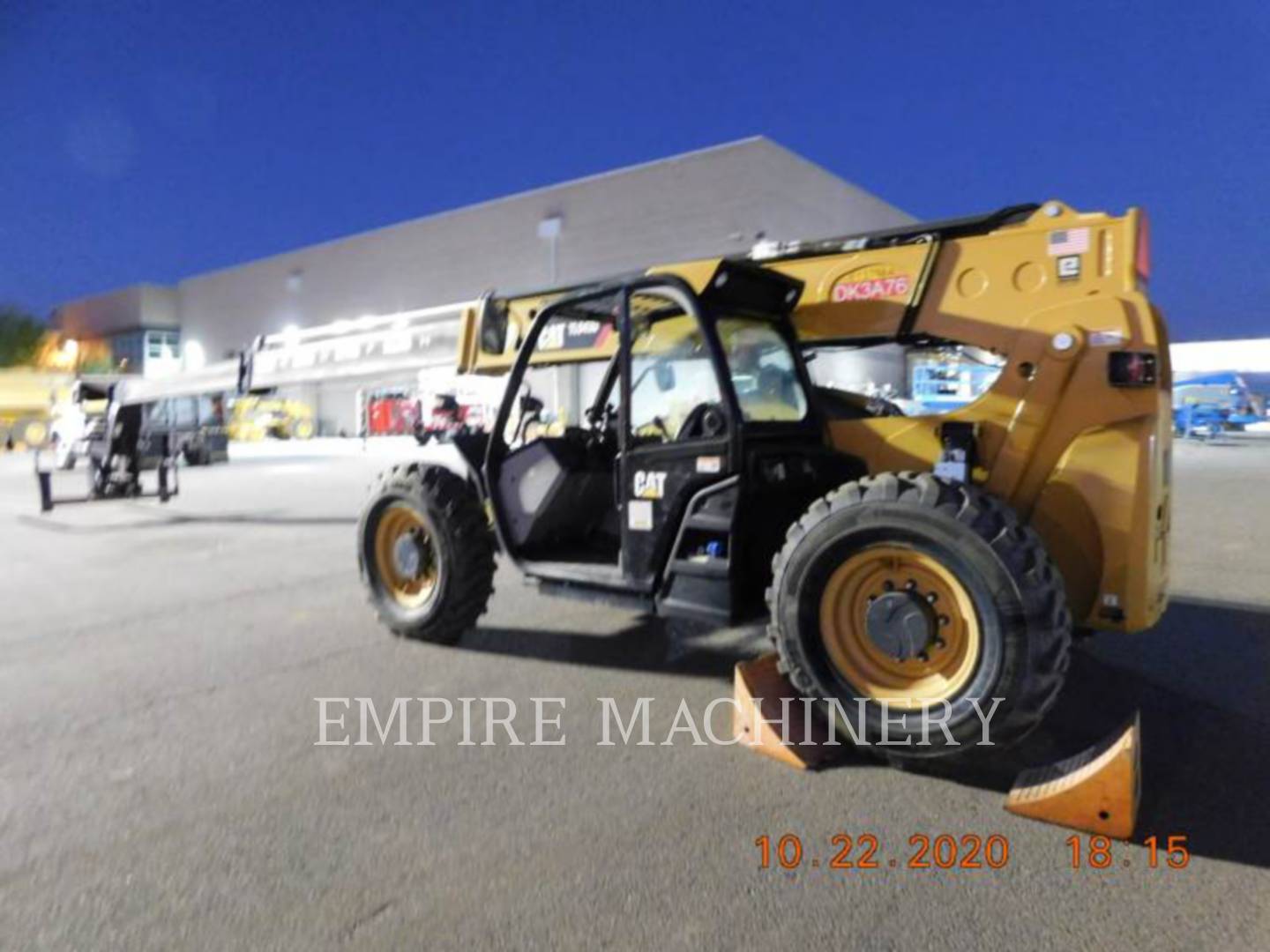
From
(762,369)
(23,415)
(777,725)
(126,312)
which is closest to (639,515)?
(762,369)

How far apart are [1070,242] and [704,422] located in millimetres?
1985

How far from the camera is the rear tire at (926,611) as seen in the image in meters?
3.20

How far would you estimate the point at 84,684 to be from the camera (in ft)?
15.6

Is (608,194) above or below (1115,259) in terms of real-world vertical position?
above

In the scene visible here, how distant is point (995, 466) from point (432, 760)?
297 cm

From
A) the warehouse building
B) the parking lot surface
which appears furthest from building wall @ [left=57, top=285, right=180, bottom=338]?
the parking lot surface

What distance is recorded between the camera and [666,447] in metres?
4.38

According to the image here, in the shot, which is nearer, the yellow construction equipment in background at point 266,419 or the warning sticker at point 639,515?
the warning sticker at point 639,515

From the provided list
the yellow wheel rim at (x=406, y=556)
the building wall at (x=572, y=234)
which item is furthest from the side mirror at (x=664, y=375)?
the building wall at (x=572, y=234)

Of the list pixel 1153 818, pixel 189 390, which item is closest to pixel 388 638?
pixel 1153 818

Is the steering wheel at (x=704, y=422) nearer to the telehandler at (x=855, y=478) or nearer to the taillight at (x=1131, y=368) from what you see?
the telehandler at (x=855, y=478)

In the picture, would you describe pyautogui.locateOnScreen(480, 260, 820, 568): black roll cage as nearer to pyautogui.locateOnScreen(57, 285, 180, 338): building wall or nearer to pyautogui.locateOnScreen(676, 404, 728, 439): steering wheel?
pyautogui.locateOnScreen(676, 404, 728, 439): steering wheel

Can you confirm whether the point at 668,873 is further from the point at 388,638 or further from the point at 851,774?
the point at 388,638

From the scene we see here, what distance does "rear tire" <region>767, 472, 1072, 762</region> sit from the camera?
3.20m
